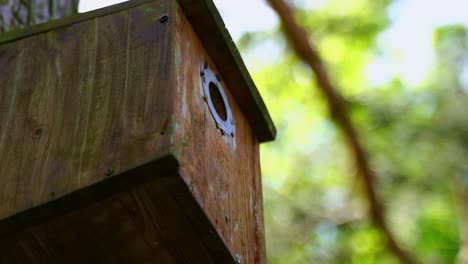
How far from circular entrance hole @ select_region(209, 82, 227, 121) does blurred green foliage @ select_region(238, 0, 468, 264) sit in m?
2.49

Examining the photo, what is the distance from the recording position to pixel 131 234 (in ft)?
5.30

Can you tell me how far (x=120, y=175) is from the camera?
1475 millimetres

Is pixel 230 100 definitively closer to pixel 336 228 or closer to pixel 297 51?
pixel 297 51

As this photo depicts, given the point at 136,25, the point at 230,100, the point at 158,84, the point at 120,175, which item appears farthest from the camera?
the point at 230,100

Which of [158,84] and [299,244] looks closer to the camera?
[158,84]

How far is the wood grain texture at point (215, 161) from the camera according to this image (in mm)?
1590

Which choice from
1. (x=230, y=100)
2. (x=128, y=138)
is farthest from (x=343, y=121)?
(x=128, y=138)

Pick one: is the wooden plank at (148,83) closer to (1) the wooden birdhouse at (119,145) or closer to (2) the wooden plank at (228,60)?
(1) the wooden birdhouse at (119,145)

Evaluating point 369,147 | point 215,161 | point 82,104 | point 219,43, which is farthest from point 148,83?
point 369,147

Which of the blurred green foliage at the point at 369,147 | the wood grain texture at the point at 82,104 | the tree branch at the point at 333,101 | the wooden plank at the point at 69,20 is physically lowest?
the blurred green foliage at the point at 369,147

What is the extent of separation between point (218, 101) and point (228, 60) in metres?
0.10

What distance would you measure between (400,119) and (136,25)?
340 cm

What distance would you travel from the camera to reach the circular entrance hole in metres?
1.98

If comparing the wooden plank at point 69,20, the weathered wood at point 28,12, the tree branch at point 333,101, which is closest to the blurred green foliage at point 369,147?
the tree branch at point 333,101
